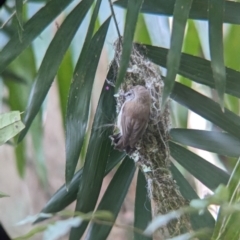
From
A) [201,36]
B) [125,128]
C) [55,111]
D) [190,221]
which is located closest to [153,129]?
[125,128]

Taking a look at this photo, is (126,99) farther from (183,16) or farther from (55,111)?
(55,111)

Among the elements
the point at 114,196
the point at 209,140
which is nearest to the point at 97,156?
the point at 114,196

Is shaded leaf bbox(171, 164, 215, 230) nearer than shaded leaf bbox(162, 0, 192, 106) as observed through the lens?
No

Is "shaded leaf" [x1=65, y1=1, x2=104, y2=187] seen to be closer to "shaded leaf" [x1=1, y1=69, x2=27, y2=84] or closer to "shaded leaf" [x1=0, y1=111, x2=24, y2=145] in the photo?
"shaded leaf" [x1=0, y1=111, x2=24, y2=145]

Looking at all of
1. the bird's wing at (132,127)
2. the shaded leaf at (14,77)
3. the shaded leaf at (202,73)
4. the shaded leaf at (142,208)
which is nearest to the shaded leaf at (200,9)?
the shaded leaf at (202,73)

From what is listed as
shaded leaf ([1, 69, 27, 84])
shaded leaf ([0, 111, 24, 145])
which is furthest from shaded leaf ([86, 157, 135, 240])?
shaded leaf ([1, 69, 27, 84])

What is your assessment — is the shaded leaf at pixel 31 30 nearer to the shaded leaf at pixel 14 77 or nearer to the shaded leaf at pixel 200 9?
the shaded leaf at pixel 200 9
